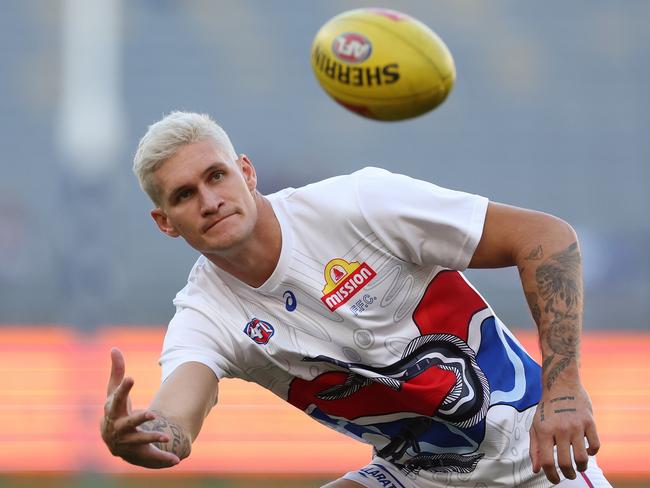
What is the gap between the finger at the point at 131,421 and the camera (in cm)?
329

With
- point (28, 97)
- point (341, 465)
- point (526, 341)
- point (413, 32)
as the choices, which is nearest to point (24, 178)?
point (28, 97)

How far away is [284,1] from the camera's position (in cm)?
2381

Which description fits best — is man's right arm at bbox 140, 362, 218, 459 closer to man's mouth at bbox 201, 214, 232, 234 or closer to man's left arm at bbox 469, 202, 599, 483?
man's mouth at bbox 201, 214, 232, 234

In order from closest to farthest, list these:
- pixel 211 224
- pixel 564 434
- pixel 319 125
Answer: pixel 564 434 < pixel 211 224 < pixel 319 125

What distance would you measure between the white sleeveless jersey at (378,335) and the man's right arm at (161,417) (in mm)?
97

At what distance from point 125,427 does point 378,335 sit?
1060mm

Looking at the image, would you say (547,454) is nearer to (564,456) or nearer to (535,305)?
(564,456)

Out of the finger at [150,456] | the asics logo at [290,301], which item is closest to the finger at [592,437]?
the asics logo at [290,301]

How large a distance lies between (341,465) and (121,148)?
13.9 meters

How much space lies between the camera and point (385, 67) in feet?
14.6

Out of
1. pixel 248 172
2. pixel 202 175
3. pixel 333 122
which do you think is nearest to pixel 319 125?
pixel 333 122

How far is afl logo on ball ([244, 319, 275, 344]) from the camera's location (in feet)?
13.4

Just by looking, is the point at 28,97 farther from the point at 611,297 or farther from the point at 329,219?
the point at 329,219

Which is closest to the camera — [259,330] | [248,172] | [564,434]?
[564,434]
